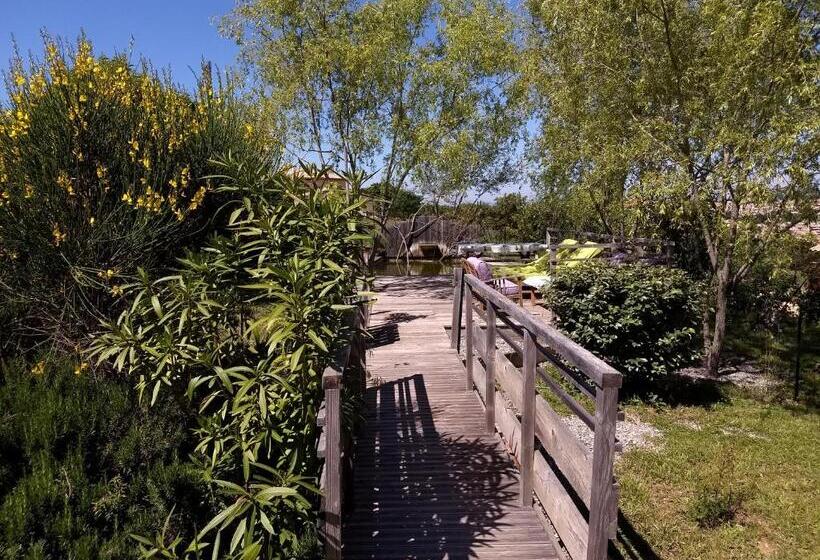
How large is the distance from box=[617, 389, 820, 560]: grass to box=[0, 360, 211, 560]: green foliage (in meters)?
3.21

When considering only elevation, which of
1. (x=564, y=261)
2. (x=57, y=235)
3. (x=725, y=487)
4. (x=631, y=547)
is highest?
(x=57, y=235)

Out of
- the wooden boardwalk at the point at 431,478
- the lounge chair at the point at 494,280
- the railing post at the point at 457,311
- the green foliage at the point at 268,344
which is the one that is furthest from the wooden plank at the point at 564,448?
the lounge chair at the point at 494,280

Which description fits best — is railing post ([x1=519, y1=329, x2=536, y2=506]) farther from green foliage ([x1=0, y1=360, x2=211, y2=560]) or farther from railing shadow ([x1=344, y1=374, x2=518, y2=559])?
green foliage ([x1=0, y1=360, x2=211, y2=560])

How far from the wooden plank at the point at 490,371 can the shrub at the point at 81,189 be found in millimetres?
2329

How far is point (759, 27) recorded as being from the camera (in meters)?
6.82

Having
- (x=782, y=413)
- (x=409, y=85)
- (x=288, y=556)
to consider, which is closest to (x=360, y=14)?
(x=409, y=85)

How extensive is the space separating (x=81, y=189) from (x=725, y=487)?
5512 mm

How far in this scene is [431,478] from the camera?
3.99m

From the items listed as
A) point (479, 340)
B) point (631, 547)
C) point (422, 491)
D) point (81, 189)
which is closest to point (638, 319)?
point (479, 340)

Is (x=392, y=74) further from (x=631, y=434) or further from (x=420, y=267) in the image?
(x=420, y=267)

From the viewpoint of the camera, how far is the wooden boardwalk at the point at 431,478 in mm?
3279

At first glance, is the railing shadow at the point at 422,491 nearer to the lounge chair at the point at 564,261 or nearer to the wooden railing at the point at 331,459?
the wooden railing at the point at 331,459

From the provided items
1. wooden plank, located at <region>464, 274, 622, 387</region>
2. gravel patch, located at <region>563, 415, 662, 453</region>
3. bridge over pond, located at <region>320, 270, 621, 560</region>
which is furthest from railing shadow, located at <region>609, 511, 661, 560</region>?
wooden plank, located at <region>464, 274, 622, 387</region>

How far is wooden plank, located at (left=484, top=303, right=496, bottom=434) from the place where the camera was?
4695mm
